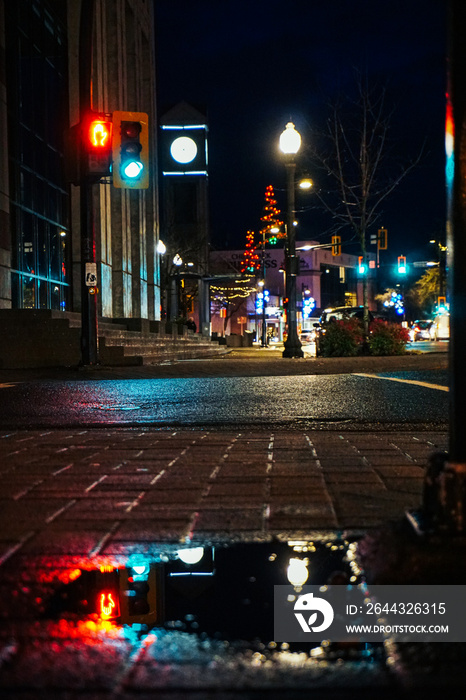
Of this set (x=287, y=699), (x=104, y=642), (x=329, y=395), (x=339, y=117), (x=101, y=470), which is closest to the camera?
(x=287, y=699)

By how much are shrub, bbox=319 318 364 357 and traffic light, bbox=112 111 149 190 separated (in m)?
10.7

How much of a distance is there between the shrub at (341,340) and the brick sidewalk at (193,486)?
700 inches

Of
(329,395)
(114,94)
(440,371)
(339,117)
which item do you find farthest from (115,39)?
(329,395)

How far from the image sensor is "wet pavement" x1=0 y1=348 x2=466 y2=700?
6.47 feet

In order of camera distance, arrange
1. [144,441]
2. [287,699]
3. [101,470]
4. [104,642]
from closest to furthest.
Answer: [287,699] < [104,642] < [101,470] < [144,441]

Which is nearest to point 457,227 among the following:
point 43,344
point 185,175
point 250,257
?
point 43,344

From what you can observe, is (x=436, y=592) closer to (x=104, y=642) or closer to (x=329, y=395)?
(x=104, y=642)

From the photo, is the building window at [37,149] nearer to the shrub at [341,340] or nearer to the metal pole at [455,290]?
the shrub at [341,340]

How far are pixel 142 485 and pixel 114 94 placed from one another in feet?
98.5

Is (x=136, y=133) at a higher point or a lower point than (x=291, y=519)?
higher

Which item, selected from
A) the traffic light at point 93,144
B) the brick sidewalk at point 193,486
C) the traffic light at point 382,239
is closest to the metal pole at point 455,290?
the brick sidewalk at point 193,486

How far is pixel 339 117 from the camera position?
2819 centimetres

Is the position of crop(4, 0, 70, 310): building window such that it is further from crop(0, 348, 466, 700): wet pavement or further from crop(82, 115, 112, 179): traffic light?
crop(0, 348, 466, 700): wet pavement

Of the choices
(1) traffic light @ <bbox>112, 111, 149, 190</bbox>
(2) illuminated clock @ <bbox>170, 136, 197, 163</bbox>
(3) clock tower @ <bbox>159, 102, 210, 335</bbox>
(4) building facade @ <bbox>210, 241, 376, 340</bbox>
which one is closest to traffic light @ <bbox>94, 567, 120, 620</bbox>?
(1) traffic light @ <bbox>112, 111, 149, 190</bbox>
